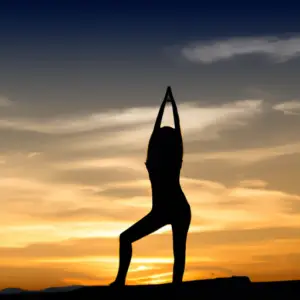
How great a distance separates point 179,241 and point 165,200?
3.97 ft

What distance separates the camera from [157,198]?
1032 inches

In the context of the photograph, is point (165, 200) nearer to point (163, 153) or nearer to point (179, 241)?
point (179, 241)

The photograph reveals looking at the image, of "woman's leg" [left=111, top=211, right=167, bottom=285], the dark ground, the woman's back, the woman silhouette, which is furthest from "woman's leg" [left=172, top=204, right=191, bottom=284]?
the woman's back

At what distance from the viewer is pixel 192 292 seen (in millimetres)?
24641

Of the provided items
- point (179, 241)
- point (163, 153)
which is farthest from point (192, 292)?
point (163, 153)

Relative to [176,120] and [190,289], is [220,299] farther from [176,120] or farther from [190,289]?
[176,120]

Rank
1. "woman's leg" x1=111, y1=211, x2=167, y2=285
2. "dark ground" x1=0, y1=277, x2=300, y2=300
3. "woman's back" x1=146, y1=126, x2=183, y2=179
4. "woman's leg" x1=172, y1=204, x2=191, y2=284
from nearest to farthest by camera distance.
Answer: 1. "dark ground" x1=0, y1=277, x2=300, y2=300
2. "woman's leg" x1=111, y1=211, x2=167, y2=285
3. "woman's leg" x1=172, y1=204, x2=191, y2=284
4. "woman's back" x1=146, y1=126, x2=183, y2=179

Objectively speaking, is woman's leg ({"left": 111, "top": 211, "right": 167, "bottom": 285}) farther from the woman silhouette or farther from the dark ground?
the dark ground

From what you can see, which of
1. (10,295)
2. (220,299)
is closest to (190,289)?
(220,299)

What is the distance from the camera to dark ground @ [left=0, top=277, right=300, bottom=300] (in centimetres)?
2453

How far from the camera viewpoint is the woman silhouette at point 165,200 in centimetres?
2589

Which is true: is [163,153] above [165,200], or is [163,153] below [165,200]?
above

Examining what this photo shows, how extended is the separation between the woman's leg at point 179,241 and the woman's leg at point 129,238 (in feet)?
1.97

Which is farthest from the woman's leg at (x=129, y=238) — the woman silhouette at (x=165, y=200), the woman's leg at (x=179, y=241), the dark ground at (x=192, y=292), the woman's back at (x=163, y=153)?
the woman's back at (x=163, y=153)
